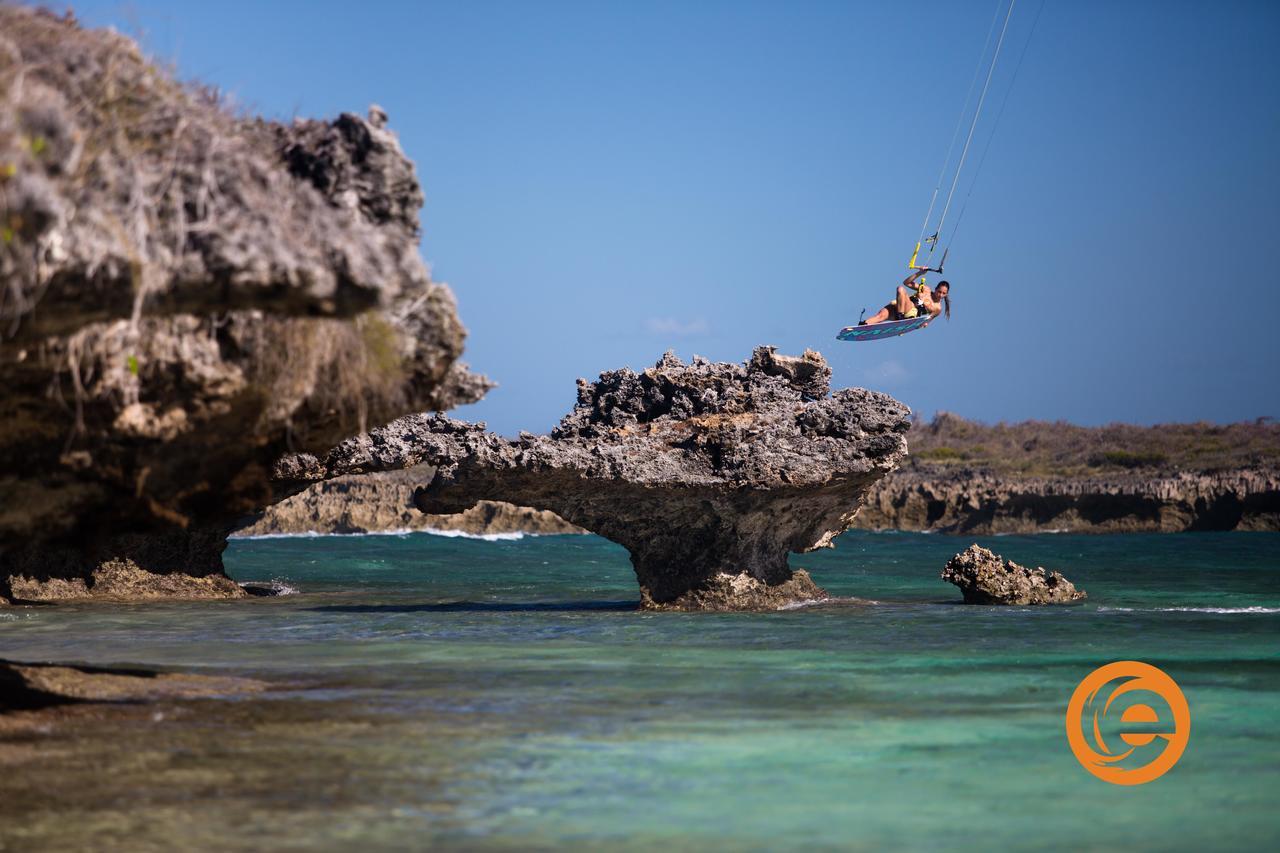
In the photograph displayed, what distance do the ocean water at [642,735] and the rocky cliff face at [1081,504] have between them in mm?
52482

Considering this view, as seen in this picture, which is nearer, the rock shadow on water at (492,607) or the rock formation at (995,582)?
the rock shadow on water at (492,607)

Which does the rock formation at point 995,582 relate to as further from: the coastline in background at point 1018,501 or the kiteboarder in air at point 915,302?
the coastline in background at point 1018,501

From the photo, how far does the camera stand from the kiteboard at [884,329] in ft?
78.9

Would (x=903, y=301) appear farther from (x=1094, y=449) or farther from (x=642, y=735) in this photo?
(x=1094, y=449)

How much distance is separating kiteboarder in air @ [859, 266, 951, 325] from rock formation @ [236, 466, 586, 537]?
45.6 metres

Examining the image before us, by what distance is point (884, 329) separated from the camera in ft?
→ 80.6

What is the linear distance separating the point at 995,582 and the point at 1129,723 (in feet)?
40.9

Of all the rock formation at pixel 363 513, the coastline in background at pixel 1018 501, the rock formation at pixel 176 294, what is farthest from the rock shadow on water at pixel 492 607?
the rock formation at pixel 363 513

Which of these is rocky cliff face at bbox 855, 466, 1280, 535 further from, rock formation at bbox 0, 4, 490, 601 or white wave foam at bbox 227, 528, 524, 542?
rock formation at bbox 0, 4, 490, 601

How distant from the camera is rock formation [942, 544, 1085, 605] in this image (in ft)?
79.4

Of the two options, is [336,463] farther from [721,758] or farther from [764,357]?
[721,758]

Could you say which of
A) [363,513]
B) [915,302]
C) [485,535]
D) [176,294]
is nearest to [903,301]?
[915,302]

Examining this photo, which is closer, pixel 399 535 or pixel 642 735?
pixel 642 735

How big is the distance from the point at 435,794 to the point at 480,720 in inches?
104
